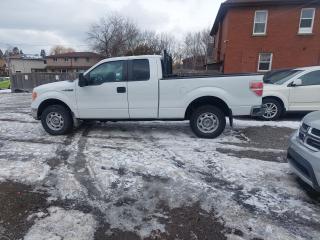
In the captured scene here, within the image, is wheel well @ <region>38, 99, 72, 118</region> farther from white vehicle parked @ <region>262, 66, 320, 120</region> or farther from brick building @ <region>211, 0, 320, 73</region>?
brick building @ <region>211, 0, 320, 73</region>

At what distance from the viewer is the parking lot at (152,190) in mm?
2811

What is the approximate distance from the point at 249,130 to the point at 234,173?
3067 mm

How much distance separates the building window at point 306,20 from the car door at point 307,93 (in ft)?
37.7

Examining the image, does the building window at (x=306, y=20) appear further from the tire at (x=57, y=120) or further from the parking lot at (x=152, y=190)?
the tire at (x=57, y=120)

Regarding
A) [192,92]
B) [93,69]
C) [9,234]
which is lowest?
[9,234]

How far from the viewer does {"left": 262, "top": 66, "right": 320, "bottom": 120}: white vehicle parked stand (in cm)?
773

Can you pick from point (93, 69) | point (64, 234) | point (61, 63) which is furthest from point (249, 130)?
point (61, 63)

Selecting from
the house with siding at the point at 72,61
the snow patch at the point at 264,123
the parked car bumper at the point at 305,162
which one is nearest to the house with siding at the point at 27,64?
the house with siding at the point at 72,61

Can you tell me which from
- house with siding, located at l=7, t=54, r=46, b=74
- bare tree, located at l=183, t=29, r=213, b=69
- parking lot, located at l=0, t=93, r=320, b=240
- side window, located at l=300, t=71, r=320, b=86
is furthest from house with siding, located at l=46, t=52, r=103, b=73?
parking lot, located at l=0, t=93, r=320, b=240

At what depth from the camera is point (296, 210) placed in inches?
124

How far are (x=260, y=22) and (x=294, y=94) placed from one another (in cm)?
1169

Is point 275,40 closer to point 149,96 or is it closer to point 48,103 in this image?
point 149,96

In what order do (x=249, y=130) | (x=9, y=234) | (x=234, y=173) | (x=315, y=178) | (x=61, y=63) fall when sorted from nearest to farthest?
(x=9, y=234), (x=315, y=178), (x=234, y=173), (x=249, y=130), (x=61, y=63)

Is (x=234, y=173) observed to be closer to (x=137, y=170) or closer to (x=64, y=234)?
(x=137, y=170)
